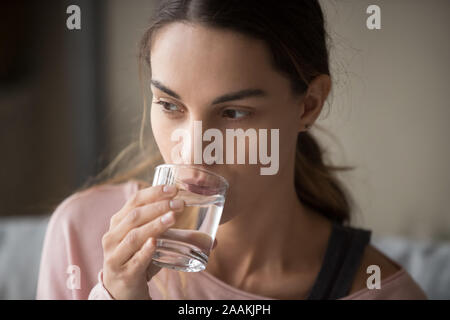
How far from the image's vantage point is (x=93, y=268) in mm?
697

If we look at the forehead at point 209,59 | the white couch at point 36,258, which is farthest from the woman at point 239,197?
the white couch at point 36,258

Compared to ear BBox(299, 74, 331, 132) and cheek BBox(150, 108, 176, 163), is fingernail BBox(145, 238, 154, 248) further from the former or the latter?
ear BBox(299, 74, 331, 132)

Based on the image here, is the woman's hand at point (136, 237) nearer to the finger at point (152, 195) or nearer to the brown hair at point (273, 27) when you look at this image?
the finger at point (152, 195)

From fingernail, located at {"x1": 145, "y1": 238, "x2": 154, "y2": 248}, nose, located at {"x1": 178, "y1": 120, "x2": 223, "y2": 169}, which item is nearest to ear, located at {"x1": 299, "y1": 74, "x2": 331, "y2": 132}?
nose, located at {"x1": 178, "y1": 120, "x2": 223, "y2": 169}

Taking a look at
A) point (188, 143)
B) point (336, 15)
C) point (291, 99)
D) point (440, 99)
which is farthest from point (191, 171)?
point (440, 99)

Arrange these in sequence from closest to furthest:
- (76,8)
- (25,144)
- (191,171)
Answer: (191,171) < (76,8) < (25,144)

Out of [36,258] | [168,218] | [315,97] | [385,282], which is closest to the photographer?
[168,218]

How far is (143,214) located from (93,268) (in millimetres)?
188

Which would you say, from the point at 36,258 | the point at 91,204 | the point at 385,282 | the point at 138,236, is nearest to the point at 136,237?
the point at 138,236

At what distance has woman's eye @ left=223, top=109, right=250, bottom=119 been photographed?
22.4 inches

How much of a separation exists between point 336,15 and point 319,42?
4 cm

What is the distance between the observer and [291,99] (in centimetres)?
61

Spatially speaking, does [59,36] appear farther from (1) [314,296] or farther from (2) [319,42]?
(1) [314,296]

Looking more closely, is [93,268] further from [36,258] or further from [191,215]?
[36,258]
